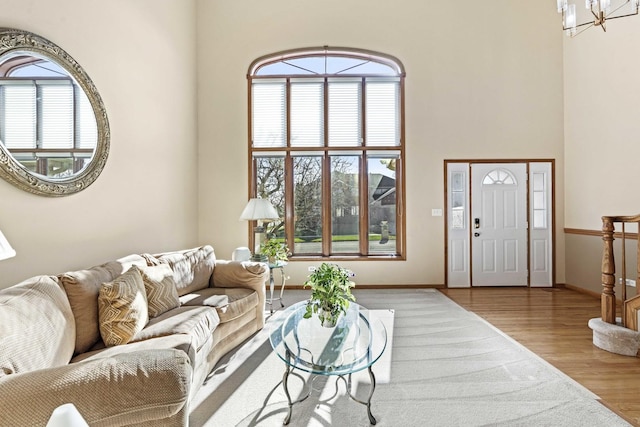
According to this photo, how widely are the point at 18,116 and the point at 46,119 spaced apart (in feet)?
0.74

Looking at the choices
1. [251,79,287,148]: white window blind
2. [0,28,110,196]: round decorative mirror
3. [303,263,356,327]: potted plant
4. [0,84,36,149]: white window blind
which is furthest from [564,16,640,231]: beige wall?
[0,84,36,149]: white window blind

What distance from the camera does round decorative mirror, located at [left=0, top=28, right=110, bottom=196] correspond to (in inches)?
89.0

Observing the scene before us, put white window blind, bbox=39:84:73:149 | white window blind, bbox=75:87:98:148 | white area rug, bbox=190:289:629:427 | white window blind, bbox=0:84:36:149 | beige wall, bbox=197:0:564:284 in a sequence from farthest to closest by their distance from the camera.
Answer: beige wall, bbox=197:0:564:284
white window blind, bbox=75:87:98:148
white window blind, bbox=39:84:73:149
white window blind, bbox=0:84:36:149
white area rug, bbox=190:289:629:427

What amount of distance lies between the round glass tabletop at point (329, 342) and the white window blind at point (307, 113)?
366 centimetres

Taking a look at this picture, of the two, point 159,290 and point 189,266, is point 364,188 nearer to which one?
point 189,266

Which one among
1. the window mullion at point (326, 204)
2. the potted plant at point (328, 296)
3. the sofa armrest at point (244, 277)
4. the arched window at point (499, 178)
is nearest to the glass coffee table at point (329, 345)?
the potted plant at point (328, 296)

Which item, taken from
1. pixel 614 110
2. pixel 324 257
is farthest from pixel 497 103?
pixel 324 257

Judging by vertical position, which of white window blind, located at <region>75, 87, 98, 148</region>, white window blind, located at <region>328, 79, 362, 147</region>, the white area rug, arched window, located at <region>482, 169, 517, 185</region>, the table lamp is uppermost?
white window blind, located at <region>328, 79, 362, 147</region>

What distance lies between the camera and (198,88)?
18.1 feet

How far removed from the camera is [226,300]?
311 centimetres

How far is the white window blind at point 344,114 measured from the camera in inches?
222

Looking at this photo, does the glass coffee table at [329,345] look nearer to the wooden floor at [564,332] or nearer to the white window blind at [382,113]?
the wooden floor at [564,332]

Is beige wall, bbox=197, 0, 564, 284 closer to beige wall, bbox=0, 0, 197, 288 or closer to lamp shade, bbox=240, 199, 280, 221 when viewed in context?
beige wall, bbox=0, 0, 197, 288

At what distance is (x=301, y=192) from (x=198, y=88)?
2416 millimetres
